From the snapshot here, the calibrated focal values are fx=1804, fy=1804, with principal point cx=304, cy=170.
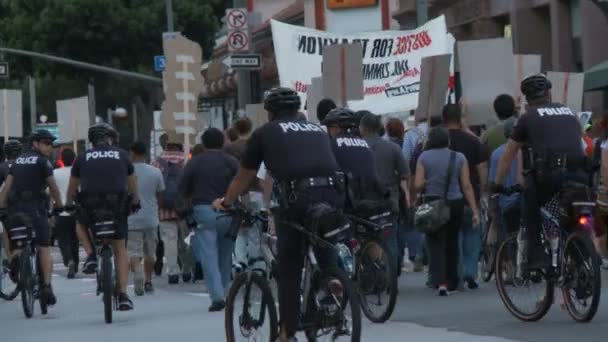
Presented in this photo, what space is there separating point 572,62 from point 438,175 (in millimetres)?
19534

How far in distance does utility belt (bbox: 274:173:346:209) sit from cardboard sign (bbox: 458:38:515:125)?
10793 millimetres

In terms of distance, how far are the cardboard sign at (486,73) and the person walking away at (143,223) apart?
390 centimetres

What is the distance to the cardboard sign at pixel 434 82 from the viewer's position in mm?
20656

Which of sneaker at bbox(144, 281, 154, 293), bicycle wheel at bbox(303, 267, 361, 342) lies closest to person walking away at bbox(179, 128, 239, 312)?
sneaker at bbox(144, 281, 154, 293)

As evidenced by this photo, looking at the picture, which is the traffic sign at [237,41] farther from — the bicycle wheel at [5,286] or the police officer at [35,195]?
the police officer at [35,195]

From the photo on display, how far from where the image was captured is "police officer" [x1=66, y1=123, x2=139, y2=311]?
52.7ft

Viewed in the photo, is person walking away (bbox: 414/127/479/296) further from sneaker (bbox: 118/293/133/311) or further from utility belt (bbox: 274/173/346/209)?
utility belt (bbox: 274/173/346/209)

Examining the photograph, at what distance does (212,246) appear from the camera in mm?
17047

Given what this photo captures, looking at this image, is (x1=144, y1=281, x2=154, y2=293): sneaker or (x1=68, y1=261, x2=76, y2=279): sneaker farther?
(x1=68, y1=261, x2=76, y2=279): sneaker

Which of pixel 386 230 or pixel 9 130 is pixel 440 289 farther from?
pixel 9 130

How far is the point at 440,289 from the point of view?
1673 cm

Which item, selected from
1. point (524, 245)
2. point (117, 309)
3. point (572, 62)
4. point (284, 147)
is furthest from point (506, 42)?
point (572, 62)

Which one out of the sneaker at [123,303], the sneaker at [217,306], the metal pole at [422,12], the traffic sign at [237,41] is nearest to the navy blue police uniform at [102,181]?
the sneaker at [123,303]

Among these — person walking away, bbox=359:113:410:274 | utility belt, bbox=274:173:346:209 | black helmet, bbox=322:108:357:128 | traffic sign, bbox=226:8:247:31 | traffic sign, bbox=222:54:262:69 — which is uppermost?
traffic sign, bbox=226:8:247:31
